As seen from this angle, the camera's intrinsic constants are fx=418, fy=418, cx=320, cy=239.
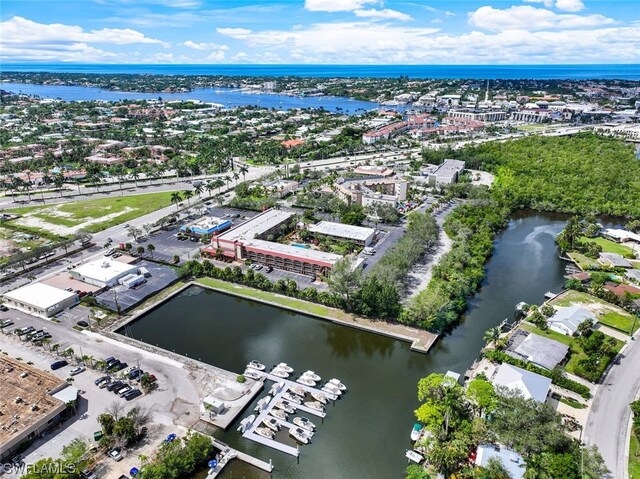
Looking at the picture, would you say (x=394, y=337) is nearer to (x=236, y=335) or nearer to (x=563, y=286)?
(x=236, y=335)

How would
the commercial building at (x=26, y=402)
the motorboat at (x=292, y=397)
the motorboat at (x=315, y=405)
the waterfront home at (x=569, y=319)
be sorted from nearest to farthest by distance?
the commercial building at (x=26, y=402)
the motorboat at (x=315, y=405)
the motorboat at (x=292, y=397)
the waterfront home at (x=569, y=319)

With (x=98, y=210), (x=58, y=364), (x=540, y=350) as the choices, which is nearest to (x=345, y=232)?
(x=540, y=350)

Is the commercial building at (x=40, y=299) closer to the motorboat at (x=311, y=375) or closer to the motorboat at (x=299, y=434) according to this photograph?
the motorboat at (x=311, y=375)

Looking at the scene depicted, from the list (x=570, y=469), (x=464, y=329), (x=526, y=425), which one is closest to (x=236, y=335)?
(x=464, y=329)

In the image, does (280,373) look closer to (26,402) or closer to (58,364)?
(26,402)

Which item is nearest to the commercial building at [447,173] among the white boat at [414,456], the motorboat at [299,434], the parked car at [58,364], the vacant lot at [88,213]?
the vacant lot at [88,213]
